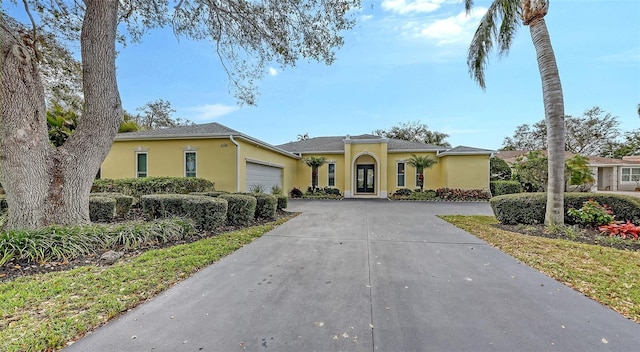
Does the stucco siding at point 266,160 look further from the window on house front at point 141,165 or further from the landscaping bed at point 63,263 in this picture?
the landscaping bed at point 63,263

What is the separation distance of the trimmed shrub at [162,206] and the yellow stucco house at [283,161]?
15.1 ft

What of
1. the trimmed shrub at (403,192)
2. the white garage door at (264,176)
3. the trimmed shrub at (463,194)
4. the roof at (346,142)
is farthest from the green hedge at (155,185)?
the trimmed shrub at (463,194)

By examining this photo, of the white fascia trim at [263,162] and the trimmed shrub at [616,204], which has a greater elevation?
the white fascia trim at [263,162]

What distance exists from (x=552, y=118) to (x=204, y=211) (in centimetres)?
921

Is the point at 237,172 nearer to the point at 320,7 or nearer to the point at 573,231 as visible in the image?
the point at 320,7

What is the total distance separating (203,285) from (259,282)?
709 mm

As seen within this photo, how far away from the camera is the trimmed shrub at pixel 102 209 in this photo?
6734 millimetres

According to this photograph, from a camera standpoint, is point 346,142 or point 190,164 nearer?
point 190,164

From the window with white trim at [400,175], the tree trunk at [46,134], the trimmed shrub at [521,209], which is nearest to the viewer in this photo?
the tree trunk at [46,134]

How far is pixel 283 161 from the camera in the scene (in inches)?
653

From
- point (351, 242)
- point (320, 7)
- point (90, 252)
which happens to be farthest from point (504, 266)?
point (320, 7)

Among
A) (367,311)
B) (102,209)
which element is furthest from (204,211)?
(367,311)

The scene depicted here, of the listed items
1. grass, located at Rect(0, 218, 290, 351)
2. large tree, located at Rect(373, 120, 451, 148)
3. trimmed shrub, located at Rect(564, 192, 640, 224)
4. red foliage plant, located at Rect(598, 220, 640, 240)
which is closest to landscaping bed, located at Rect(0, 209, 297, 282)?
grass, located at Rect(0, 218, 290, 351)

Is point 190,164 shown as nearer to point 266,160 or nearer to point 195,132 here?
point 195,132
